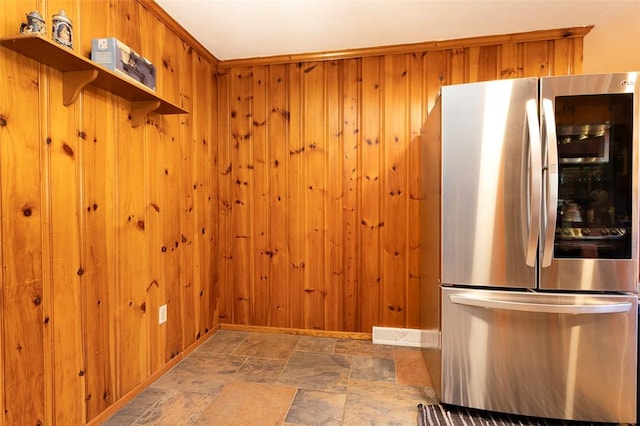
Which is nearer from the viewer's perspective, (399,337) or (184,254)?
(184,254)

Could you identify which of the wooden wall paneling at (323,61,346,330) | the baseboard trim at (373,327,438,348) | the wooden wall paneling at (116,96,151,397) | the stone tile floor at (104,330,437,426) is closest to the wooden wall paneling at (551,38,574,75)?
the wooden wall paneling at (323,61,346,330)

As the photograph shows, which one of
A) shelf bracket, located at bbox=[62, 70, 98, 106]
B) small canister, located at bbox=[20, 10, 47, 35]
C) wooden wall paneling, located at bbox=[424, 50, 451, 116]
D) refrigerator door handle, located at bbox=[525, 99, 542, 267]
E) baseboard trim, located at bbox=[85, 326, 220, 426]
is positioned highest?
wooden wall paneling, located at bbox=[424, 50, 451, 116]

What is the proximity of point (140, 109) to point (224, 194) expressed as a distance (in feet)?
3.54

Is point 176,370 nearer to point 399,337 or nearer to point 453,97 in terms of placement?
point 399,337

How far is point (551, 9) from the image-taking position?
1991mm

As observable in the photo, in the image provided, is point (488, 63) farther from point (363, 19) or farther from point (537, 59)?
point (363, 19)

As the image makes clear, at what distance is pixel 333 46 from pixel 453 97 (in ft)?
4.13

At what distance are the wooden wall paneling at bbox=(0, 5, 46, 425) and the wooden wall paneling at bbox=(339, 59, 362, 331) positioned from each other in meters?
1.87

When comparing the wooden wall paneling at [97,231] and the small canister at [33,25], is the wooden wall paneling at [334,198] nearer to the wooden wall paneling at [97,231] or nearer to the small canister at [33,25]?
the wooden wall paneling at [97,231]

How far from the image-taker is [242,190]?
2.73 m

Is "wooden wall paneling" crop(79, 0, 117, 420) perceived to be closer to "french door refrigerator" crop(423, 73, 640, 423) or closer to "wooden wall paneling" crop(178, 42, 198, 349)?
"wooden wall paneling" crop(178, 42, 198, 349)

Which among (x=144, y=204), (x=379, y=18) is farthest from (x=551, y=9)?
(x=144, y=204)

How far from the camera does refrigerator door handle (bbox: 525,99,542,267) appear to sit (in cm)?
146

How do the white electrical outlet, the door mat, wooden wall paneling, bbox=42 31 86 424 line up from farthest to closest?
the white electrical outlet, the door mat, wooden wall paneling, bbox=42 31 86 424
